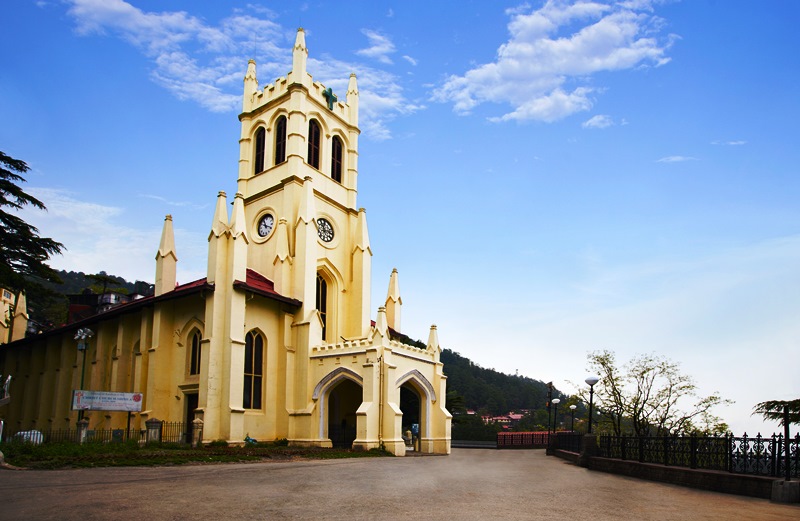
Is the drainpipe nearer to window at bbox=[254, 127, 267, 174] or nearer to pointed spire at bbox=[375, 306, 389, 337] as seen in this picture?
pointed spire at bbox=[375, 306, 389, 337]

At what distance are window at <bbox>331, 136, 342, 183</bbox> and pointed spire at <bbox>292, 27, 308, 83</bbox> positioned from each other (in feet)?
13.8

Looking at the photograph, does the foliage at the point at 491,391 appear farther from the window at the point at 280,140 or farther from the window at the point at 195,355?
the window at the point at 195,355

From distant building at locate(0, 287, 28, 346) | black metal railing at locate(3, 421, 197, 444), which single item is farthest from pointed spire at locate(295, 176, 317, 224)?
distant building at locate(0, 287, 28, 346)

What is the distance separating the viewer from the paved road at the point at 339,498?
8352 mm

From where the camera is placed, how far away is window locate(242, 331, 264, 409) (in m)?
27.7

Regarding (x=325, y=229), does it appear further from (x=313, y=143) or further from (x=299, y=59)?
(x=299, y=59)

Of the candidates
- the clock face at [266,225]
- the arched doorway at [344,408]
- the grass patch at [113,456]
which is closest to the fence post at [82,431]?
the grass patch at [113,456]

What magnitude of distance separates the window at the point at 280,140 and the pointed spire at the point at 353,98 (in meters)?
4.99

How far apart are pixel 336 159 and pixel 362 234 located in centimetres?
545

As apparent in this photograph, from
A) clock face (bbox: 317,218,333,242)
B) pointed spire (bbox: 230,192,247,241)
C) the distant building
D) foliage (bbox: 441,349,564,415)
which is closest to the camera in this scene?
pointed spire (bbox: 230,192,247,241)

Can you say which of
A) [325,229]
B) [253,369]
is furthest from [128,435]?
[325,229]

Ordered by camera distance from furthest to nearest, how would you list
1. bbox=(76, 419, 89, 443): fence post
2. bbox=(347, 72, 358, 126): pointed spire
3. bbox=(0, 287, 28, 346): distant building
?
bbox=(0, 287, 28, 346): distant building → bbox=(347, 72, 358, 126): pointed spire → bbox=(76, 419, 89, 443): fence post

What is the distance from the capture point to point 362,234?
114ft

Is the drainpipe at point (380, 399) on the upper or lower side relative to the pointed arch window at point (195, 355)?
lower
